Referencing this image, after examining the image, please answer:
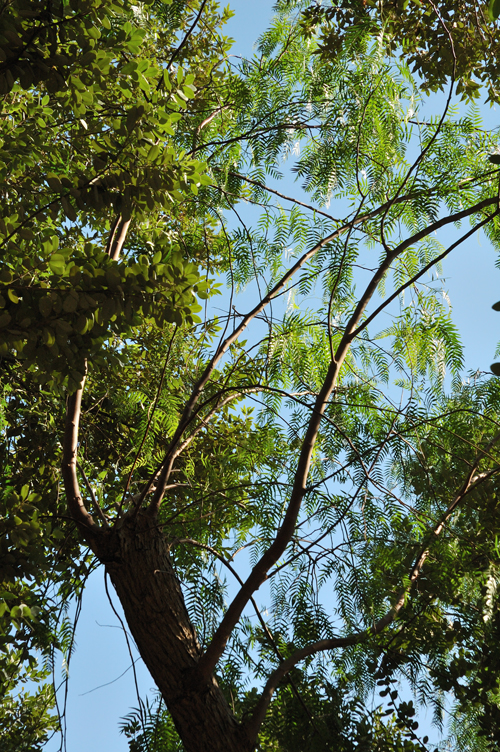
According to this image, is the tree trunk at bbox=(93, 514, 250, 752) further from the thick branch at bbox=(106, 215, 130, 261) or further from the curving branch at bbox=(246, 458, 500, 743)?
the thick branch at bbox=(106, 215, 130, 261)

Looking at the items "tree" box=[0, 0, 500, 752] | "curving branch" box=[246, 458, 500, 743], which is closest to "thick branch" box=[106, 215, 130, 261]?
"tree" box=[0, 0, 500, 752]

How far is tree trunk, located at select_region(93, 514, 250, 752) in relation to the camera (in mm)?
1751

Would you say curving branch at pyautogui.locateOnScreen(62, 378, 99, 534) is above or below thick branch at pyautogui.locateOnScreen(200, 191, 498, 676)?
above

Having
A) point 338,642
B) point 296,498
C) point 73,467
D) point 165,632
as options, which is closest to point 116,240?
point 73,467

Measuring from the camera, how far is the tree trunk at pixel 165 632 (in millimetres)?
1751

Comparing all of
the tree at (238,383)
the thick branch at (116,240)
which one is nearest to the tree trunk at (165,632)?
the tree at (238,383)

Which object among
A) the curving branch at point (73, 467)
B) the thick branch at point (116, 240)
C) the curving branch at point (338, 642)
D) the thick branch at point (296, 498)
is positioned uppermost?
the thick branch at point (116, 240)

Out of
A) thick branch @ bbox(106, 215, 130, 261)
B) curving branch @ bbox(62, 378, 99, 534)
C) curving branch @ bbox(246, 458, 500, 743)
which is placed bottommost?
curving branch @ bbox(246, 458, 500, 743)

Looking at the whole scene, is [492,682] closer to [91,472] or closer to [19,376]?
[91,472]

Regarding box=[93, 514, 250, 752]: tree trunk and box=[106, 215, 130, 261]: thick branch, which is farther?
box=[106, 215, 130, 261]: thick branch

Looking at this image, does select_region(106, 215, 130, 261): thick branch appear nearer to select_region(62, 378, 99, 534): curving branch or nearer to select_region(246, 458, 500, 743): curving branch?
select_region(62, 378, 99, 534): curving branch

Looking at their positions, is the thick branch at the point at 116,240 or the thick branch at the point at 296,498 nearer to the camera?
the thick branch at the point at 296,498

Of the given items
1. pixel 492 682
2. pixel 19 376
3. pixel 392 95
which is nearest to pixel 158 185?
pixel 392 95

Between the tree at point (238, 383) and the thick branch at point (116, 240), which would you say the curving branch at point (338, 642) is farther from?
the thick branch at point (116, 240)
